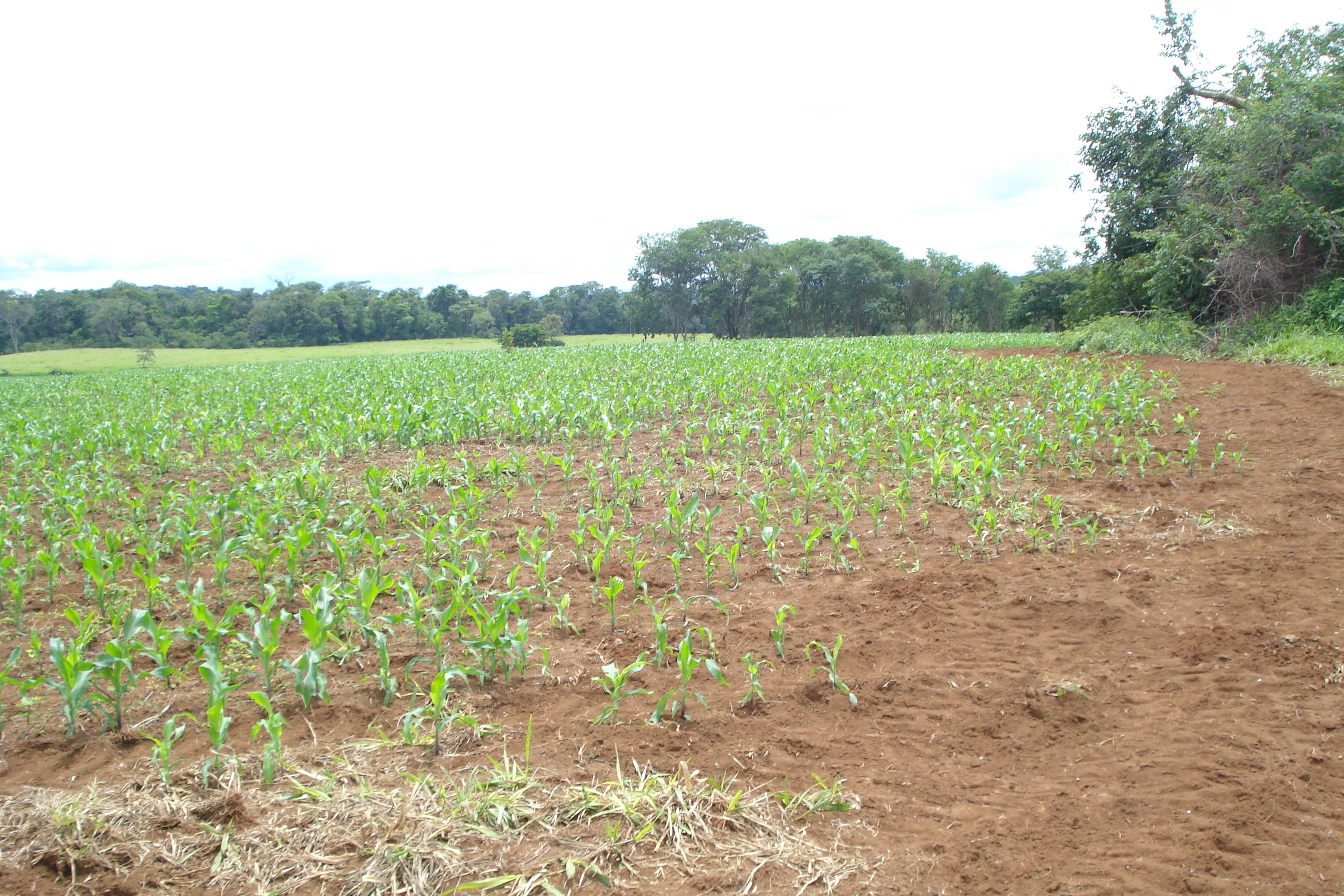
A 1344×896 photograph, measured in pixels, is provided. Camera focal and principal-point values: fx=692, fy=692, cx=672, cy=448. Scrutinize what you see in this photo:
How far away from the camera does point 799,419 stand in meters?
9.80

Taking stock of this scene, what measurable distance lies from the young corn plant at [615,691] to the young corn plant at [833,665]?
86 centimetres

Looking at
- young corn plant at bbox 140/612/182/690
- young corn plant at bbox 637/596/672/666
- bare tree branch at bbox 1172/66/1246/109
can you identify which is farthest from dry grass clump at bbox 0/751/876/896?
bare tree branch at bbox 1172/66/1246/109

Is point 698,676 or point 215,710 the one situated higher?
point 215,710

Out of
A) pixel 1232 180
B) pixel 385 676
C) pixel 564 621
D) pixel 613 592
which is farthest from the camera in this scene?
pixel 1232 180

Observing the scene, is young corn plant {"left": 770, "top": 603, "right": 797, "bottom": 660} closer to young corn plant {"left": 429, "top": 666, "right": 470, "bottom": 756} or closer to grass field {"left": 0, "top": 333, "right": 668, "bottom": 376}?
young corn plant {"left": 429, "top": 666, "right": 470, "bottom": 756}

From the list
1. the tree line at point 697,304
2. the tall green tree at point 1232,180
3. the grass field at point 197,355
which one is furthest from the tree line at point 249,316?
the tall green tree at point 1232,180

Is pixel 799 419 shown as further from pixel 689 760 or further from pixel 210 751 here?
pixel 210 751

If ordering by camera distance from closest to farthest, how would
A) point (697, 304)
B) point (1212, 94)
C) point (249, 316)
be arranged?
point (1212, 94) < point (697, 304) < point (249, 316)

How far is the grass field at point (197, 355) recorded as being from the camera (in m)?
40.2

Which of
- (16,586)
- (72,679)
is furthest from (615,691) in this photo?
(16,586)

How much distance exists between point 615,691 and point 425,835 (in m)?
0.99

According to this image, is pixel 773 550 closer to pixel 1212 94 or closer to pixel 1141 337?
pixel 1141 337

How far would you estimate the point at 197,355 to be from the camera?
4853cm

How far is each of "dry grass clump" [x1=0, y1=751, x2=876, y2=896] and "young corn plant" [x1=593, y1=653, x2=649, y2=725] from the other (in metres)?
0.44
